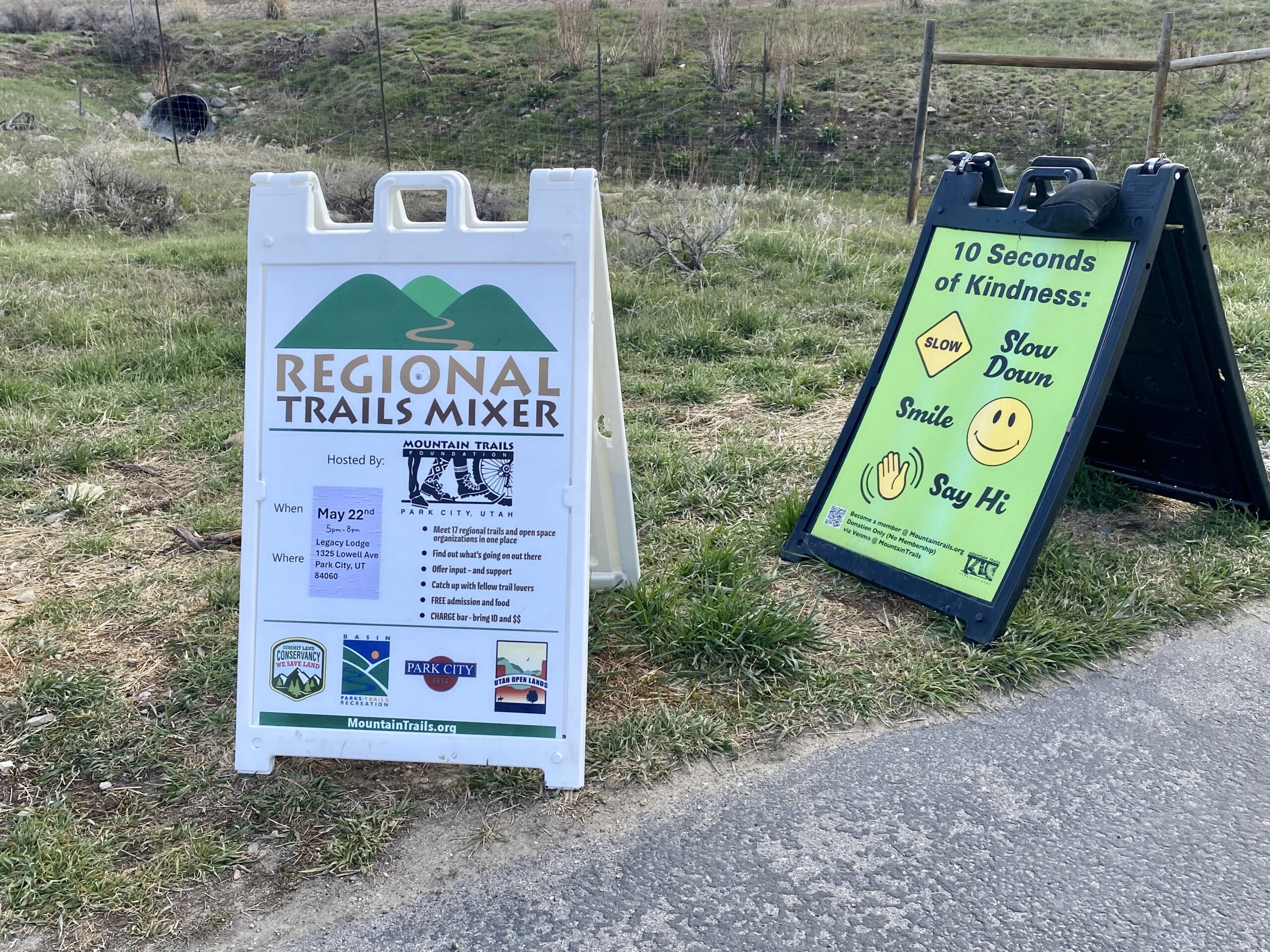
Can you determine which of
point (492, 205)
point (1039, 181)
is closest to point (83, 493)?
point (1039, 181)

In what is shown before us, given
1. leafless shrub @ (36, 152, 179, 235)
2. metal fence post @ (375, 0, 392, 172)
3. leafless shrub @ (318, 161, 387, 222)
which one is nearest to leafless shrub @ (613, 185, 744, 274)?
leafless shrub @ (318, 161, 387, 222)

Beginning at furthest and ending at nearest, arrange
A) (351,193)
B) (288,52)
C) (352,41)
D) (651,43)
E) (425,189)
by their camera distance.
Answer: (288,52), (352,41), (651,43), (351,193), (425,189)

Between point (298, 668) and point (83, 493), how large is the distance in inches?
84.2

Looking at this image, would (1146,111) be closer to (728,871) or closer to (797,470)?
(797,470)

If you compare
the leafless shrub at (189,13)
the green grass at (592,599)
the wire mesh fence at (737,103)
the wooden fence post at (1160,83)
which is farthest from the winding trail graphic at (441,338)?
the leafless shrub at (189,13)

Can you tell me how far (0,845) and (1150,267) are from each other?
3.47 m

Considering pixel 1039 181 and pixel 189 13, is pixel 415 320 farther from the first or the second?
pixel 189 13

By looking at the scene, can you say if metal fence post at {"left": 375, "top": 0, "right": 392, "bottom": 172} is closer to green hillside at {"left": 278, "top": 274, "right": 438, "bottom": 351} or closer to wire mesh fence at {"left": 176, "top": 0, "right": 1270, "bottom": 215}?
wire mesh fence at {"left": 176, "top": 0, "right": 1270, "bottom": 215}

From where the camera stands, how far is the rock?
410 cm

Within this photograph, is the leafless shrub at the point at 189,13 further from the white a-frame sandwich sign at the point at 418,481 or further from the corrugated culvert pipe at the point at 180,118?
the white a-frame sandwich sign at the point at 418,481

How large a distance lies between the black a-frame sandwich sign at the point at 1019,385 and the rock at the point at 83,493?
275 cm

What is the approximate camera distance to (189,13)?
27.2 m

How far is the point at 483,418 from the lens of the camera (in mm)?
2516

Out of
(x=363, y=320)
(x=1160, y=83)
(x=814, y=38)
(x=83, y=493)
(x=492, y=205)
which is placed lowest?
(x=83, y=493)
